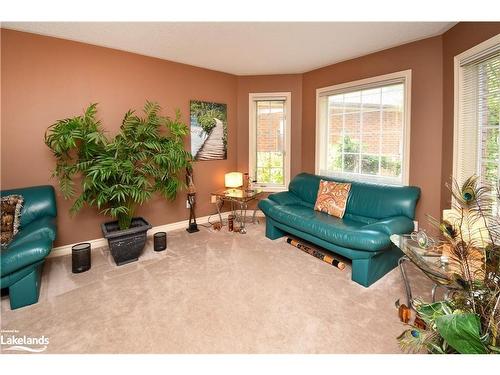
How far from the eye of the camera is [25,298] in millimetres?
2064

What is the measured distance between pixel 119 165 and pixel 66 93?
3.74 feet

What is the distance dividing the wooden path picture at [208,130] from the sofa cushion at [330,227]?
53.5 inches

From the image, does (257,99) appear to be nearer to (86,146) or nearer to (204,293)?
(86,146)

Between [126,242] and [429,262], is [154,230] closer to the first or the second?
[126,242]

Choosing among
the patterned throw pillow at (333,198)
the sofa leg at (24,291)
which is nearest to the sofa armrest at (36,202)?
the sofa leg at (24,291)

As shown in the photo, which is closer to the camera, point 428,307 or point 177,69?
point 428,307

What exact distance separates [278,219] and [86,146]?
2.29 metres

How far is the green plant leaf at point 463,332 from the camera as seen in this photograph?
38.7 inches

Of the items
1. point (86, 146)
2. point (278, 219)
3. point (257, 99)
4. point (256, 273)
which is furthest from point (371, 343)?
point (257, 99)

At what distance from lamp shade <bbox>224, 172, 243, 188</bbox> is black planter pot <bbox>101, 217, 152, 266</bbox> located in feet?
5.07

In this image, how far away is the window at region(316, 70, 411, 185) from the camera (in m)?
3.10

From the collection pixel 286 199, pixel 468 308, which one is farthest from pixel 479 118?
pixel 286 199

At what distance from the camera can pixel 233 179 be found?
13.6ft
